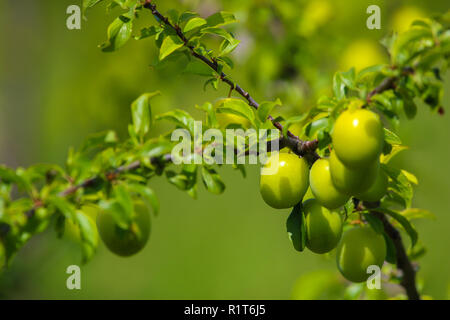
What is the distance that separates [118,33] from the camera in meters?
0.48

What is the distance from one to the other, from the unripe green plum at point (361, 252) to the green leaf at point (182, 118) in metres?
0.23

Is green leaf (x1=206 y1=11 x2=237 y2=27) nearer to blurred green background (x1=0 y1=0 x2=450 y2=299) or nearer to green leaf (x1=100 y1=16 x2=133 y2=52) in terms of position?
green leaf (x1=100 y1=16 x2=133 y2=52)

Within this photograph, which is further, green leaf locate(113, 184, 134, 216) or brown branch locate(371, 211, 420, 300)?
brown branch locate(371, 211, 420, 300)

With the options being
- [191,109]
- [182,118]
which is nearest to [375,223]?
[182,118]

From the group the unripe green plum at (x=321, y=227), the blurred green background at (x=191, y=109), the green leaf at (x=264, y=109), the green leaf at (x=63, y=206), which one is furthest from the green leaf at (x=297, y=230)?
the blurred green background at (x=191, y=109)

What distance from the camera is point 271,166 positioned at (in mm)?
486

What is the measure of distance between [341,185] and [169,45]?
0.70ft

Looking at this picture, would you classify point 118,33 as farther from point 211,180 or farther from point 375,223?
point 375,223

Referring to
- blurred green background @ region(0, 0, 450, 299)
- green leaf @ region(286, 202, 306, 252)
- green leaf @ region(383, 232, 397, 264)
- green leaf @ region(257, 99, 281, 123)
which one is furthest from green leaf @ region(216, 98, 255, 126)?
blurred green background @ region(0, 0, 450, 299)

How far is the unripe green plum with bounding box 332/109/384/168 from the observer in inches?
16.1

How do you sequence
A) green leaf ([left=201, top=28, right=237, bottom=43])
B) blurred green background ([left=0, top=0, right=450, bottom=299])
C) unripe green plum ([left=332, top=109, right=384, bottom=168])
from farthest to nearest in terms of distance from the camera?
blurred green background ([left=0, top=0, right=450, bottom=299])
green leaf ([left=201, top=28, right=237, bottom=43])
unripe green plum ([left=332, top=109, right=384, bottom=168])

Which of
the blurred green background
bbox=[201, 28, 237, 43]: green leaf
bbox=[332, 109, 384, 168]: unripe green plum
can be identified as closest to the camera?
bbox=[332, 109, 384, 168]: unripe green plum

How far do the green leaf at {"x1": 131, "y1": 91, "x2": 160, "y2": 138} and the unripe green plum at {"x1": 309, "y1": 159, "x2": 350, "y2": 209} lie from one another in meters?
0.17

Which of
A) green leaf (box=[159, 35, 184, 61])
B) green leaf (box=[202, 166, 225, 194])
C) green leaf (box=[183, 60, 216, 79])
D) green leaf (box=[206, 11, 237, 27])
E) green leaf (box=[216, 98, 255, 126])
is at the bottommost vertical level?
green leaf (box=[202, 166, 225, 194])
